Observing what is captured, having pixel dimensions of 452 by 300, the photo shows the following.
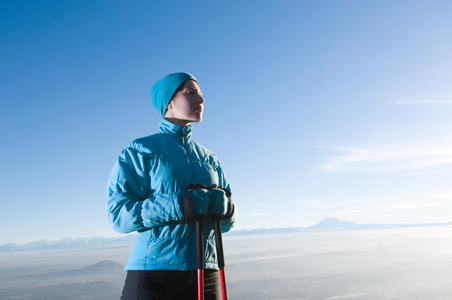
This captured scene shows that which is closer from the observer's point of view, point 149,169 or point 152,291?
point 152,291

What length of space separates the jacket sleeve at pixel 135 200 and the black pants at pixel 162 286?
31 centimetres

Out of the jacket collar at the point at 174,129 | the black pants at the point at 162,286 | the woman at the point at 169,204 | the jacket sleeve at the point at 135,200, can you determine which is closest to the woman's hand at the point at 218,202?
the woman at the point at 169,204

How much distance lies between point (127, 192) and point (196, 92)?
0.92 meters

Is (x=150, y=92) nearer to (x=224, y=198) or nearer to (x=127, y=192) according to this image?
(x=127, y=192)

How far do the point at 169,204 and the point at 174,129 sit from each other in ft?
2.34

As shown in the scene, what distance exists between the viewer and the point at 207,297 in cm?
269

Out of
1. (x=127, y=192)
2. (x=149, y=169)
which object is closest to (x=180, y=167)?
(x=149, y=169)

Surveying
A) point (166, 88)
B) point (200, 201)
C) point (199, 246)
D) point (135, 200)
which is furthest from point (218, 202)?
point (166, 88)

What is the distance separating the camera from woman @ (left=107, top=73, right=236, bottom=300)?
2580 millimetres

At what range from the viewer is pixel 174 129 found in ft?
9.98

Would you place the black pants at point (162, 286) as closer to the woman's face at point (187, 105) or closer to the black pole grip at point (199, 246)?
the black pole grip at point (199, 246)

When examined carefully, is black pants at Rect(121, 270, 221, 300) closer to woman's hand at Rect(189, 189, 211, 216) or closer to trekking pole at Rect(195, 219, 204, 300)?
trekking pole at Rect(195, 219, 204, 300)

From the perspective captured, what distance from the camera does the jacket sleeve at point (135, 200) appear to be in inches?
100.0

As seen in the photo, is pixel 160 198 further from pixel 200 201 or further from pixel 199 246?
pixel 199 246
